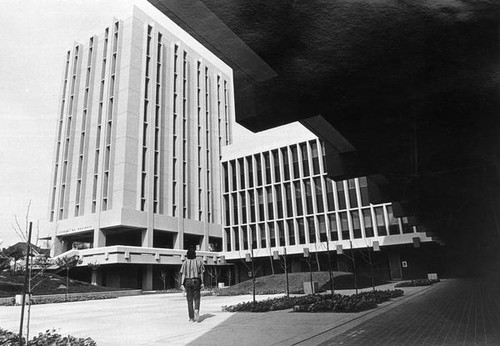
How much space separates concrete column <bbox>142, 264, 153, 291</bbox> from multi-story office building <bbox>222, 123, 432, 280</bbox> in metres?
10.6

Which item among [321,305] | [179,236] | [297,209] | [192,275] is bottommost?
[321,305]

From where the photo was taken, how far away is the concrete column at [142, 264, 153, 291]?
48906 mm

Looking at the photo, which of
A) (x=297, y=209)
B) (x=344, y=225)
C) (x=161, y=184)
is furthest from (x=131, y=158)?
(x=344, y=225)

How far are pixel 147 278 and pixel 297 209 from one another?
2121cm

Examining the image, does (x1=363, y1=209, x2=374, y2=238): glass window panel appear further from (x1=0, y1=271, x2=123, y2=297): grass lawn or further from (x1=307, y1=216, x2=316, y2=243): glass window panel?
(x1=0, y1=271, x2=123, y2=297): grass lawn

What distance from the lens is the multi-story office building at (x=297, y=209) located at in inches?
1693

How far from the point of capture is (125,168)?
49438 millimetres

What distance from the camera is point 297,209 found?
4888 centimetres

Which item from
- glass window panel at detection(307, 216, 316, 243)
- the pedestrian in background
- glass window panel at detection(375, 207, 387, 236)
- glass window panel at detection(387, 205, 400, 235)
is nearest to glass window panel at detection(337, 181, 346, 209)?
glass window panel at detection(375, 207, 387, 236)

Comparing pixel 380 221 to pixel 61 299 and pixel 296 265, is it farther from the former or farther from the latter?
pixel 61 299

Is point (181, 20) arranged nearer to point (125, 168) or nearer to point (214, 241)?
point (125, 168)

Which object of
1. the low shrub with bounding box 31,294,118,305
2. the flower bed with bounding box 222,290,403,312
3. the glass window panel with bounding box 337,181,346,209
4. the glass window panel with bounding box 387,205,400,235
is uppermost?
the glass window panel with bounding box 337,181,346,209

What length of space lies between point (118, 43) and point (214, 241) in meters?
35.2

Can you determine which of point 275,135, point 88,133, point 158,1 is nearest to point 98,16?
point 158,1
